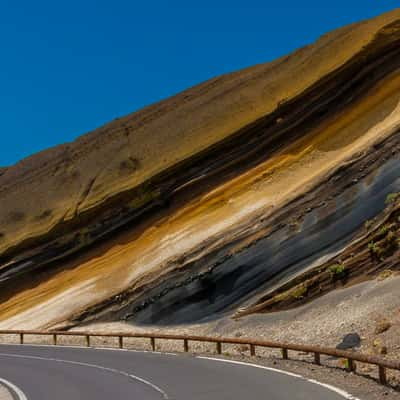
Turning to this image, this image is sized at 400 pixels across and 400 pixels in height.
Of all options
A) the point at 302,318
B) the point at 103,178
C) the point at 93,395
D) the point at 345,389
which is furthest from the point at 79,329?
the point at 345,389

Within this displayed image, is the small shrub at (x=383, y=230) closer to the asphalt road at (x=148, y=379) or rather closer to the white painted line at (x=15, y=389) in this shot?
the asphalt road at (x=148, y=379)

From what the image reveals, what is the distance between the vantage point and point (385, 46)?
3619 centimetres

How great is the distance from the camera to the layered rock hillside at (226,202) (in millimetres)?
26672

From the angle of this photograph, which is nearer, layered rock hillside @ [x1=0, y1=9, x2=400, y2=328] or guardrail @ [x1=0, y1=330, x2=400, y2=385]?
guardrail @ [x1=0, y1=330, x2=400, y2=385]

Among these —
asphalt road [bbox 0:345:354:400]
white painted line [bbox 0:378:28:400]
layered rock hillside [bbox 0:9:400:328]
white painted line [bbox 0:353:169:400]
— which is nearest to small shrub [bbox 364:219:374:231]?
layered rock hillside [bbox 0:9:400:328]

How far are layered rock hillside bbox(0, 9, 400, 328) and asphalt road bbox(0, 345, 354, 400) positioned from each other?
753 cm

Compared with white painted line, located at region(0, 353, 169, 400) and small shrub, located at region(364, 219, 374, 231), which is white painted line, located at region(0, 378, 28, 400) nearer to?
white painted line, located at region(0, 353, 169, 400)

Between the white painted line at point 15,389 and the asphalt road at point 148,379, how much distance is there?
0.17m

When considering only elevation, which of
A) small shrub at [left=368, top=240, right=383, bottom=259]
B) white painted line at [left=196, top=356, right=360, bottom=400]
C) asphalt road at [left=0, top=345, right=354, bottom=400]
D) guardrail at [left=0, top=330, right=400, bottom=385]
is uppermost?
small shrub at [left=368, top=240, right=383, bottom=259]

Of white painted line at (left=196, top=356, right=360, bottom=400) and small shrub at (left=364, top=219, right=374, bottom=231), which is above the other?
small shrub at (left=364, top=219, right=374, bottom=231)

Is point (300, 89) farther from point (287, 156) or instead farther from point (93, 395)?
point (93, 395)

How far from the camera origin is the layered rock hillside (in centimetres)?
2667

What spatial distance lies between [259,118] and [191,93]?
596 inches

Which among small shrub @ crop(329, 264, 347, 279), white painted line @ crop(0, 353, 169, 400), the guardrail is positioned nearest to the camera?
the guardrail
